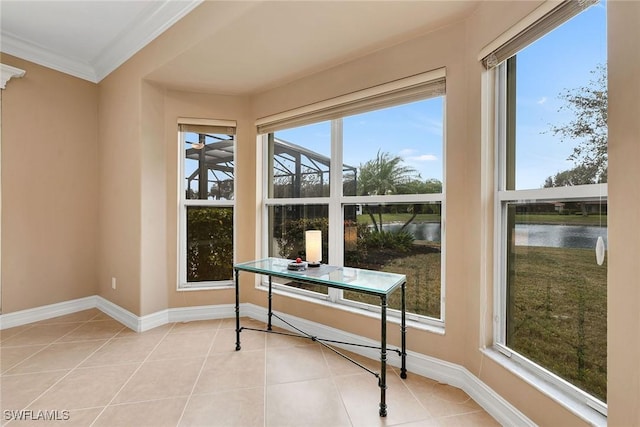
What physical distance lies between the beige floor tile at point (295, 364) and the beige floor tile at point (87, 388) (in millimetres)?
983

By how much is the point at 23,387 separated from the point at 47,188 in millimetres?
1982

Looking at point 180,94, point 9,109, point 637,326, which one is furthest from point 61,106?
point 637,326

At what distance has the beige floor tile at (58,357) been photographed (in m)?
2.03

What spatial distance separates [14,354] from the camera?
2225 millimetres

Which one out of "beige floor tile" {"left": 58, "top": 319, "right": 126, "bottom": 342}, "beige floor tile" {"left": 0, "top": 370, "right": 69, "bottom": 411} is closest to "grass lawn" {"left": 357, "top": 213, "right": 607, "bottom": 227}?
"beige floor tile" {"left": 0, "top": 370, "right": 69, "bottom": 411}

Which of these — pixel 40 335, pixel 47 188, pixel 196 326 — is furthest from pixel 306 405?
pixel 47 188

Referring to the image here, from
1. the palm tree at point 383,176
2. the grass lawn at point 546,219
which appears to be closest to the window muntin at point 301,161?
the palm tree at point 383,176

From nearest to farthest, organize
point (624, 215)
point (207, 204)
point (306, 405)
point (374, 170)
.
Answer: point (624, 215) → point (306, 405) → point (374, 170) → point (207, 204)

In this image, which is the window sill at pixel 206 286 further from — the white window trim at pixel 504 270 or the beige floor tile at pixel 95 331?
the white window trim at pixel 504 270

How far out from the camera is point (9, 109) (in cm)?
268

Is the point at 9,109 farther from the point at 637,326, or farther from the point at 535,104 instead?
the point at 637,326

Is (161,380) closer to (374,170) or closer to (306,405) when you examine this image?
(306,405)

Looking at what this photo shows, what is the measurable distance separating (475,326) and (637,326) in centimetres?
87

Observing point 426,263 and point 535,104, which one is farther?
point 426,263
